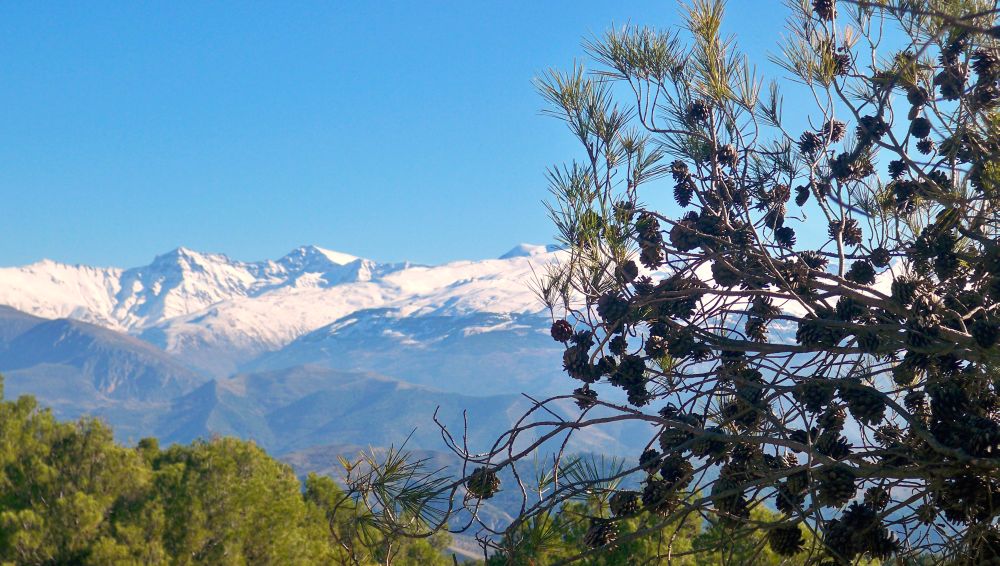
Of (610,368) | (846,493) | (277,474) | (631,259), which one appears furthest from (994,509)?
(277,474)

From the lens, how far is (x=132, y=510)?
674 inches

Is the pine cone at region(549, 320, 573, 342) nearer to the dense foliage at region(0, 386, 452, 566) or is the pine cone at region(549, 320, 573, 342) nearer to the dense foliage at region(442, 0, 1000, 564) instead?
the dense foliage at region(442, 0, 1000, 564)

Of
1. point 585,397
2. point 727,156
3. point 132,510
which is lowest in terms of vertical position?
point 585,397

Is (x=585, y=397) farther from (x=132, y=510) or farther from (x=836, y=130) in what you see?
(x=132, y=510)

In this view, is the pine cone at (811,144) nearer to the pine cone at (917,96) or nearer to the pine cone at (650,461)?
the pine cone at (917,96)

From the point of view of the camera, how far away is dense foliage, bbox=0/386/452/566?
50.9ft

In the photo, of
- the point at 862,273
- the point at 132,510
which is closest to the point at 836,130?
the point at 862,273

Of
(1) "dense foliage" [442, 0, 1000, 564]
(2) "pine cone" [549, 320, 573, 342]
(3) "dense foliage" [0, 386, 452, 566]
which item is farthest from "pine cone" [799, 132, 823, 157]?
(3) "dense foliage" [0, 386, 452, 566]

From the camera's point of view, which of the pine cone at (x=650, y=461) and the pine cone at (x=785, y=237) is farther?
the pine cone at (x=785, y=237)

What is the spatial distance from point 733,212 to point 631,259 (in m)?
0.48

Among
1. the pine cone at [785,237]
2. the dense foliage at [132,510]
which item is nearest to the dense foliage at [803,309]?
the pine cone at [785,237]

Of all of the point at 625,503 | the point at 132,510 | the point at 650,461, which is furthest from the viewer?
the point at 132,510

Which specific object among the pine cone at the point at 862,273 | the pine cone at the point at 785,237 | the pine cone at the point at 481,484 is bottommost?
the pine cone at the point at 481,484

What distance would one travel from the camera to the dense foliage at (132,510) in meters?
15.5
